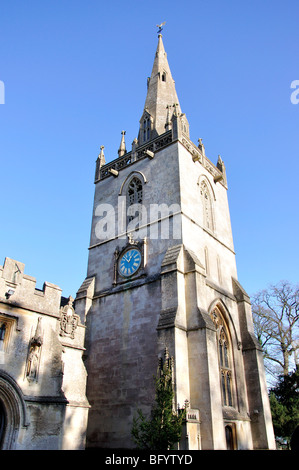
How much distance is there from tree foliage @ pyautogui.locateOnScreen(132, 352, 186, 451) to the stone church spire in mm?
16792

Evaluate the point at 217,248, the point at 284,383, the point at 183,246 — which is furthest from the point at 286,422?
the point at 183,246

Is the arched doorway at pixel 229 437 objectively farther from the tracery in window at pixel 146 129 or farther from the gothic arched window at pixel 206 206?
the tracery in window at pixel 146 129

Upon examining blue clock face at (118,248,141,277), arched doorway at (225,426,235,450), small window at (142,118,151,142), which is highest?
small window at (142,118,151,142)

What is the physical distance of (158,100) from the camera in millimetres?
27547

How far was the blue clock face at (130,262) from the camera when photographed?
19750 millimetres

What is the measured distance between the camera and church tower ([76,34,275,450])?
15406mm

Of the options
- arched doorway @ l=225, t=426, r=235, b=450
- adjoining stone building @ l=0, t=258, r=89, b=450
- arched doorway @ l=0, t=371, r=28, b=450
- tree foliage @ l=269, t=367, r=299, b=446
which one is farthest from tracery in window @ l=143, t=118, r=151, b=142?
arched doorway @ l=0, t=371, r=28, b=450

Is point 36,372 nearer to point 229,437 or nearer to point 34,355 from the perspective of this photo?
point 34,355

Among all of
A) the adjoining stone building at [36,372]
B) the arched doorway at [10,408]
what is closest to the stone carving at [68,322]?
the adjoining stone building at [36,372]

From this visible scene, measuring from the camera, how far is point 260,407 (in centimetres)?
1847

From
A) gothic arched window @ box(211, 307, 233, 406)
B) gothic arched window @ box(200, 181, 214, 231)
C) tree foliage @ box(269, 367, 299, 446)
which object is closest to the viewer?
gothic arched window @ box(211, 307, 233, 406)

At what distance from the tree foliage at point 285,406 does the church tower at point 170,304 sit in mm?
3044

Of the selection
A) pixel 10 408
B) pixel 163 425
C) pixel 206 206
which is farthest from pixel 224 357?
pixel 10 408

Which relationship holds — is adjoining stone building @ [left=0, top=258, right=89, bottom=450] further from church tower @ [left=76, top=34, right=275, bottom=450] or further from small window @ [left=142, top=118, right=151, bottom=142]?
small window @ [left=142, top=118, right=151, bottom=142]
